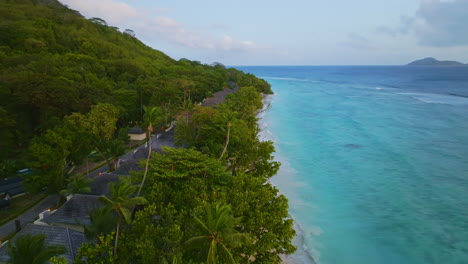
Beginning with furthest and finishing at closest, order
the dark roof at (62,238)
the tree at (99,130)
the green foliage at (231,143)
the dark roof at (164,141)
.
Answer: the dark roof at (164,141) < the tree at (99,130) < the green foliage at (231,143) < the dark roof at (62,238)

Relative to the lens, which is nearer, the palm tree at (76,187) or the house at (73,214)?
the house at (73,214)

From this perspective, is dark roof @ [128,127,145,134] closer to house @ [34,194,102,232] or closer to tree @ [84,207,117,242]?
house @ [34,194,102,232]

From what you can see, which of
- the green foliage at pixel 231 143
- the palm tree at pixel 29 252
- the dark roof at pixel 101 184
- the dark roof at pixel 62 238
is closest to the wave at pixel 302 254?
the green foliage at pixel 231 143

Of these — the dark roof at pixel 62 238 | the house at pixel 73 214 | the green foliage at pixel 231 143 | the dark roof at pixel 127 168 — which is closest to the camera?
the dark roof at pixel 62 238

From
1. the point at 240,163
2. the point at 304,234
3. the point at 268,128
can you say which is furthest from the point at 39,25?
the point at 304,234

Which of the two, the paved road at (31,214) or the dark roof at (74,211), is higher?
the dark roof at (74,211)

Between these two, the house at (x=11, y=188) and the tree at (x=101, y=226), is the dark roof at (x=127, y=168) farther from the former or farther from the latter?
the tree at (x=101, y=226)

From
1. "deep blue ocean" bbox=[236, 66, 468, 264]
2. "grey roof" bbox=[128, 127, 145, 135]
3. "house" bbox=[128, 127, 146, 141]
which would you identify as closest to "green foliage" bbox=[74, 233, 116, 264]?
"deep blue ocean" bbox=[236, 66, 468, 264]
